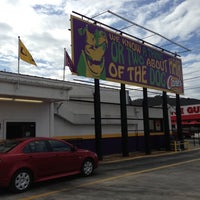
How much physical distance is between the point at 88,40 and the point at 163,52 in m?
8.76

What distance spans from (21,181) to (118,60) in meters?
11.5

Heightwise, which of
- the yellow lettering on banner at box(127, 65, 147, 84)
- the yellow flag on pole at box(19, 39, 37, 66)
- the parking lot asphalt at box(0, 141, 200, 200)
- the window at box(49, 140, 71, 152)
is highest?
the yellow lettering on banner at box(127, 65, 147, 84)

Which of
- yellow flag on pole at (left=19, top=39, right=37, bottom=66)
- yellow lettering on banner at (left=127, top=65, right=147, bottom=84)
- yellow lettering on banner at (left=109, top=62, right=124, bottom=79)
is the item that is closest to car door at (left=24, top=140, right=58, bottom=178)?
yellow flag on pole at (left=19, top=39, right=37, bottom=66)

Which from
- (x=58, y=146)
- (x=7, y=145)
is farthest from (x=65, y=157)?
(x=7, y=145)

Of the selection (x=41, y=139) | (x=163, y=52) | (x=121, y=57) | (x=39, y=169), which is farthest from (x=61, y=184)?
(x=163, y=52)

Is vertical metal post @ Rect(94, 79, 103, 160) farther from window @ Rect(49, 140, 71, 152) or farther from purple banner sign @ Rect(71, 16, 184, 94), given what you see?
window @ Rect(49, 140, 71, 152)

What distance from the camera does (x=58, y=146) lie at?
10.0 m

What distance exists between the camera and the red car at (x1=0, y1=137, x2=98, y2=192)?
8273 mm

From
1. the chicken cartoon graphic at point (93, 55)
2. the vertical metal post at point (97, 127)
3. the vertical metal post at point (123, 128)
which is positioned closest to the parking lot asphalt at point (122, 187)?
the vertical metal post at point (97, 127)

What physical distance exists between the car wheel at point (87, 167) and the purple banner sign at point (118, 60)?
583 cm

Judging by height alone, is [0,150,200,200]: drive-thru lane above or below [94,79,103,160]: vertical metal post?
below

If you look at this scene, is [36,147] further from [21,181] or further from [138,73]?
[138,73]

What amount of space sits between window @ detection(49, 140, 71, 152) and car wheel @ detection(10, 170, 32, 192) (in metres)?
1.30

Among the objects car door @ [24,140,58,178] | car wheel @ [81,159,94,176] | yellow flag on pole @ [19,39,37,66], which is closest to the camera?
car door @ [24,140,58,178]
